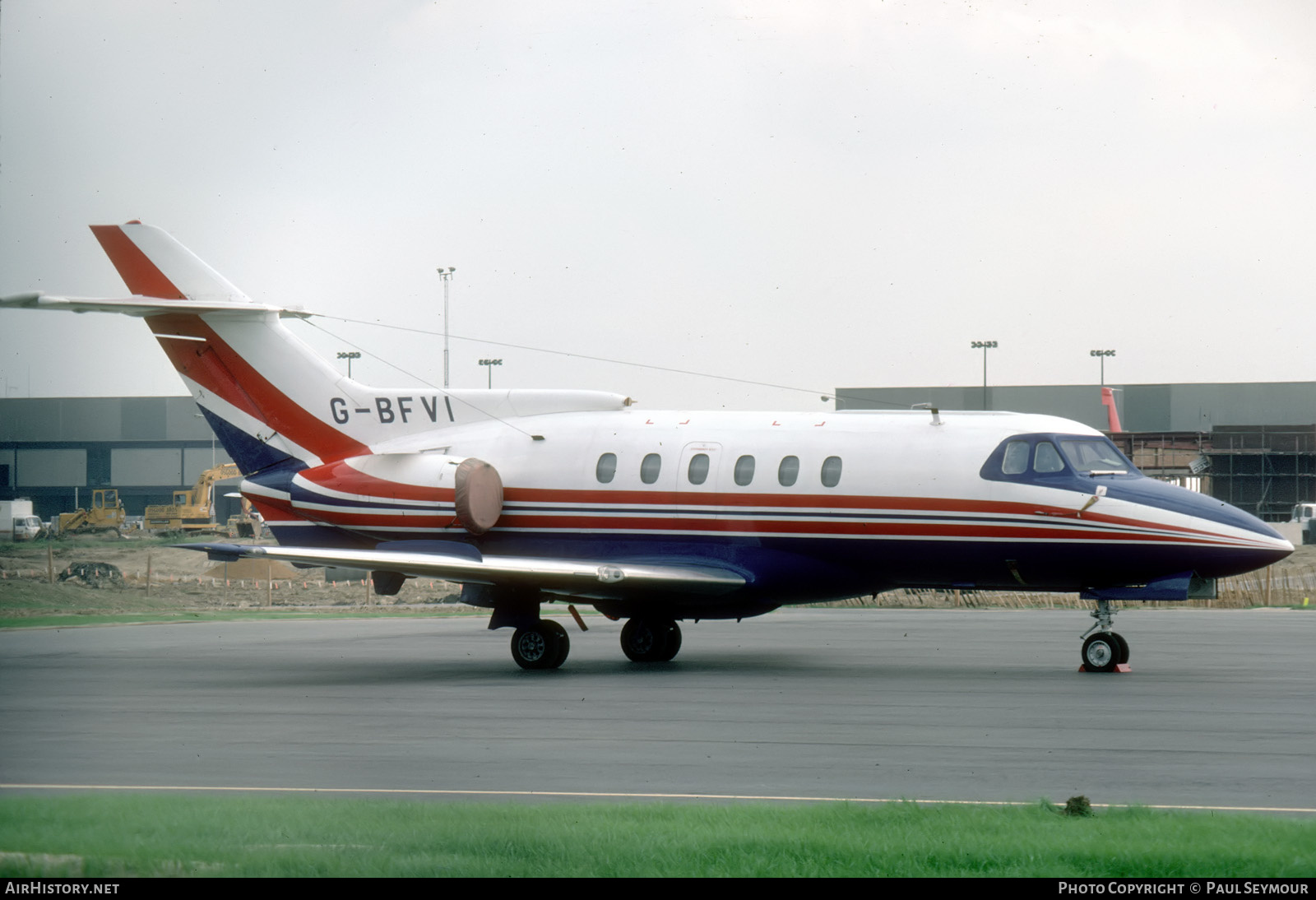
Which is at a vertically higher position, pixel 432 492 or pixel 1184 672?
pixel 432 492

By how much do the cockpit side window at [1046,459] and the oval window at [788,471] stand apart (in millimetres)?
3367

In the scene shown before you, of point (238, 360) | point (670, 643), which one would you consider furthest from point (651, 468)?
point (238, 360)

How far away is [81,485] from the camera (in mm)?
104875

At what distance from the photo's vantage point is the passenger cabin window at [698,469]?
71.9ft

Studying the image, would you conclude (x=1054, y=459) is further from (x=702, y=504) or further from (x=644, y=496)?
(x=644, y=496)

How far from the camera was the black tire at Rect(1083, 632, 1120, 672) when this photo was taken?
1948 centimetres

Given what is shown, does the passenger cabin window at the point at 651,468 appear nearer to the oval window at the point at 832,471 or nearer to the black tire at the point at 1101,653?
the oval window at the point at 832,471

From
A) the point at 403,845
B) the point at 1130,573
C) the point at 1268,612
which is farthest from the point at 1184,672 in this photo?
the point at 1268,612

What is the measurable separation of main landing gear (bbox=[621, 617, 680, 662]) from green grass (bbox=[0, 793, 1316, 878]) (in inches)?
517

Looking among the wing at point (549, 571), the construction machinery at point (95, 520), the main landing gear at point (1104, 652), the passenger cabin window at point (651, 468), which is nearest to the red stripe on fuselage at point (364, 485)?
the wing at point (549, 571)

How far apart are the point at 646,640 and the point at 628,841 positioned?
1447cm

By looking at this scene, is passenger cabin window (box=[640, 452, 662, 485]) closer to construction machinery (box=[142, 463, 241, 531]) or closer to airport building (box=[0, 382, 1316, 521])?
airport building (box=[0, 382, 1316, 521])
